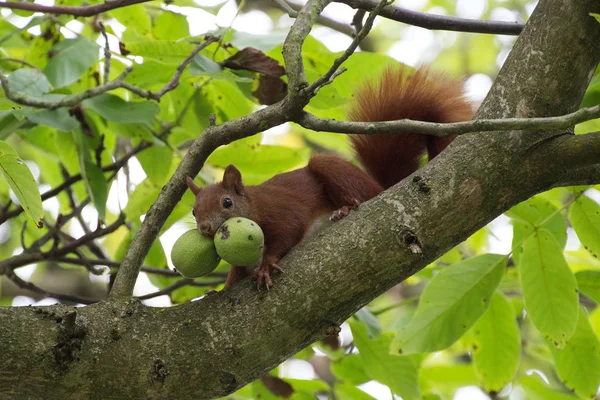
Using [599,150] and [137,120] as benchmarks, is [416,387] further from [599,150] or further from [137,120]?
[137,120]

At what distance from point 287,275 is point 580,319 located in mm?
1192

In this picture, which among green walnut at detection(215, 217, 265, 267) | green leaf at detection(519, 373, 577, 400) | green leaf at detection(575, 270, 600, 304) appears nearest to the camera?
green walnut at detection(215, 217, 265, 267)

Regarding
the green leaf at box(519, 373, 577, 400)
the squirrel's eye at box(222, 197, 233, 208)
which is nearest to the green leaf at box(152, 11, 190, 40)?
the squirrel's eye at box(222, 197, 233, 208)

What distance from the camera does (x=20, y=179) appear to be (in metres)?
1.96

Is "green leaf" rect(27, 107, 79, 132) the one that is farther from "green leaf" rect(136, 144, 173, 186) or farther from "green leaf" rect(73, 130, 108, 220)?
"green leaf" rect(136, 144, 173, 186)

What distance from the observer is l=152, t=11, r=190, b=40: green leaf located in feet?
10.2

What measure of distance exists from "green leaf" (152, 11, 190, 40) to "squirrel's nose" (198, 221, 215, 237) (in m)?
0.98

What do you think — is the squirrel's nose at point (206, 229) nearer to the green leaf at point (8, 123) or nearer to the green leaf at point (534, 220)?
the green leaf at point (8, 123)

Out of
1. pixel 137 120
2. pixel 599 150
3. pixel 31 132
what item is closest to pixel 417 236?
pixel 599 150

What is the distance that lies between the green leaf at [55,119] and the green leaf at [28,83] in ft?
0.26

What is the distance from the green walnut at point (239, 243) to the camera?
228cm

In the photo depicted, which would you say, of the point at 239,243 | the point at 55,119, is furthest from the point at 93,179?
the point at 239,243

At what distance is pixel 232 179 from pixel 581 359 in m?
1.43

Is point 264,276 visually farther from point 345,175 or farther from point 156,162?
point 156,162
